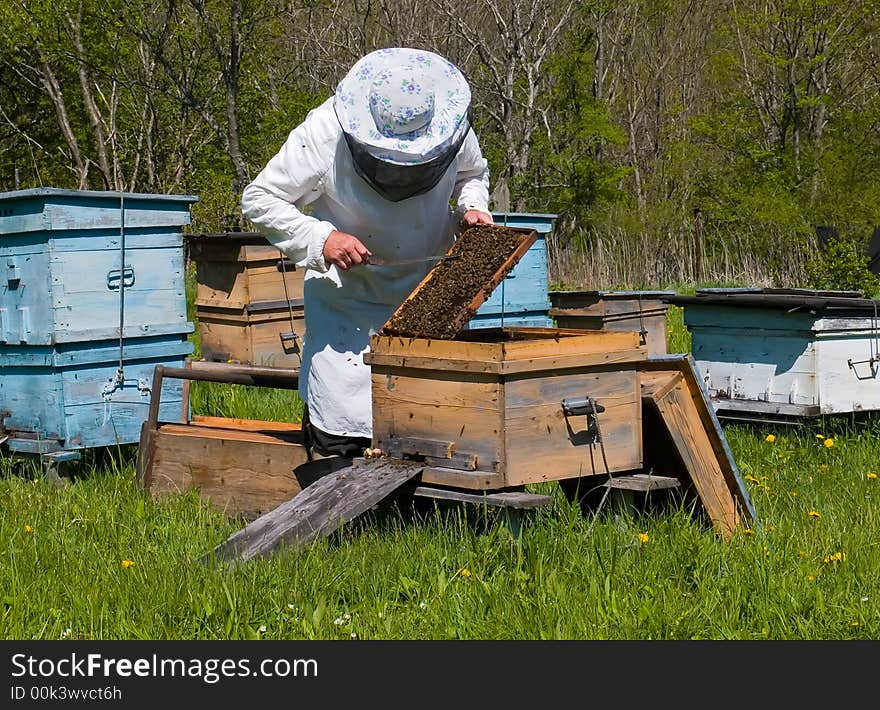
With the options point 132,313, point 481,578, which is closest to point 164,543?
point 481,578

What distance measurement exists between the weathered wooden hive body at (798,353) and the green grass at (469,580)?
1557 millimetres

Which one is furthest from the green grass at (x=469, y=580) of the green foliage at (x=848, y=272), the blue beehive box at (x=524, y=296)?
the green foliage at (x=848, y=272)

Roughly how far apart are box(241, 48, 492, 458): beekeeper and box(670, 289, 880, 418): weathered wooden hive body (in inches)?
86.3

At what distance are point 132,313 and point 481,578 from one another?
2992 millimetres

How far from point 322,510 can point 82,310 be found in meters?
2.41

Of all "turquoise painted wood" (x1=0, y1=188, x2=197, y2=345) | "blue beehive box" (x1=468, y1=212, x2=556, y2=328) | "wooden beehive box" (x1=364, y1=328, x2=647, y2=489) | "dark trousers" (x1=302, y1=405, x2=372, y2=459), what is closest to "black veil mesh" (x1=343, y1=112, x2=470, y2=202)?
"wooden beehive box" (x1=364, y1=328, x2=647, y2=489)

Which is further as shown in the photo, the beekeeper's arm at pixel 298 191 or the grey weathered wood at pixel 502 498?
the beekeeper's arm at pixel 298 191

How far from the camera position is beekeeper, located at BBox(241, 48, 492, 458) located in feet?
12.5

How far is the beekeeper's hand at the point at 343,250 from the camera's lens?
3969 mm

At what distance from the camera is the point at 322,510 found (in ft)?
11.6

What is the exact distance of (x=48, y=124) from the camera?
80.3ft

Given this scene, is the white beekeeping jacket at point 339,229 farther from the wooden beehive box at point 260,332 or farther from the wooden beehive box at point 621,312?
the wooden beehive box at point 260,332

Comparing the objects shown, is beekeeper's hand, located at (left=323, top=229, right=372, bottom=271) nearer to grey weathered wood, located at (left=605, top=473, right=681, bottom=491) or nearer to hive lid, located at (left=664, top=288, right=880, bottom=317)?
grey weathered wood, located at (left=605, top=473, right=681, bottom=491)

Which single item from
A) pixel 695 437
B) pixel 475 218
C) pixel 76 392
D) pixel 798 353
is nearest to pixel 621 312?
pixel 798 353
